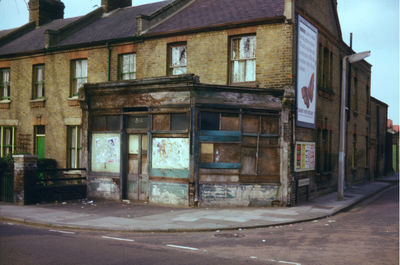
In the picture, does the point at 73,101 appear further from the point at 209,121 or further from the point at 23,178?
the point at 209,121

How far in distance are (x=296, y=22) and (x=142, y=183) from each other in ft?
28.0

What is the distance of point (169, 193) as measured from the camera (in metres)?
15.0

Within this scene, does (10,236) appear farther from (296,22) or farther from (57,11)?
(57,11)

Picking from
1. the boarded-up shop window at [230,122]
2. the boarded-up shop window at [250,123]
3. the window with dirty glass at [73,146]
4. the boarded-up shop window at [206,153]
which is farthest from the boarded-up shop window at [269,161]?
the window with dirty glass at [73,146]

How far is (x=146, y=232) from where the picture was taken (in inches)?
416

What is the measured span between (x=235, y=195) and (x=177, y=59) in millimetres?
6800

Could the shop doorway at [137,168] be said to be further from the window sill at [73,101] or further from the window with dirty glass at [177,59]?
the window sill at [73,101]

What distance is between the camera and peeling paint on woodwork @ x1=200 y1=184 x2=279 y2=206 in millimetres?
14625

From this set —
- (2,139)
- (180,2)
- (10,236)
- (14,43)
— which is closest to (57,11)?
(14,43)

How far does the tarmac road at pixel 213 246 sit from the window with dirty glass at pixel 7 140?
1277 centimetres

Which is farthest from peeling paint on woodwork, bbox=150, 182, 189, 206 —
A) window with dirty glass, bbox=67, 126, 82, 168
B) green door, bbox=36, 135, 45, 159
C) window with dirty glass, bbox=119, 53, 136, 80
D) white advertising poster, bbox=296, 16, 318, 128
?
green door, bbox=36, 135, 45, 159

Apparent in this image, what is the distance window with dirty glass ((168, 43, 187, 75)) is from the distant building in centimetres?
6

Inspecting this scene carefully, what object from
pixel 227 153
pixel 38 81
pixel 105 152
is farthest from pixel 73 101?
pixel 227 153

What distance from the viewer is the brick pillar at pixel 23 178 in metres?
14.9
